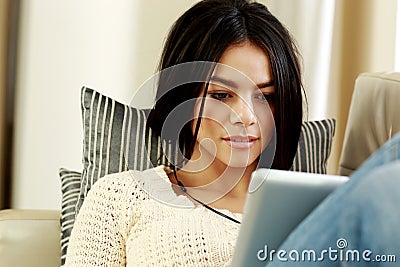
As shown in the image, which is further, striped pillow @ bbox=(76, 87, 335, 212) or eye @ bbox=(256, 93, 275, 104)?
striped pillow @ bbox=(76, 87, 335, 212)

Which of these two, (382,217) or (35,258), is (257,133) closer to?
(35,258)

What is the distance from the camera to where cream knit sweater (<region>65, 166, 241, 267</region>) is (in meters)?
1.33

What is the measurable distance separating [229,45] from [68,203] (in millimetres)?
494

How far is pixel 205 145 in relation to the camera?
148 centimetres

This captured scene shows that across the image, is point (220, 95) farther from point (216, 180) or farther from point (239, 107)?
point (216, 180)

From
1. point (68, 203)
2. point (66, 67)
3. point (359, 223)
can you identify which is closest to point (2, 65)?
point (66, 67)

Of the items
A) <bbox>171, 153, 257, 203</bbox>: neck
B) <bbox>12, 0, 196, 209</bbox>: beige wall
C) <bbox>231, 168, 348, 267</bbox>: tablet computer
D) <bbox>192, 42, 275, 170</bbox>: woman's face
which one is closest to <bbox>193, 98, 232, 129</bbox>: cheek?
<bbox>192, 42, 275, 170</bbox>: woman's face

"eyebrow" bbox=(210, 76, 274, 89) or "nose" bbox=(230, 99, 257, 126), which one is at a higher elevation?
"eyebrow" bbox=(210, 76, 274, 89)

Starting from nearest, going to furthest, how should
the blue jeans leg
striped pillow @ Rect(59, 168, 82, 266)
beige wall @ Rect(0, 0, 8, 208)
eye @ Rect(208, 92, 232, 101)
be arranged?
the blue jeans leg < eye @ Rect(208, 92, 232, 101) < striped pillow @ Rect(59, 168, 82, 266) < beige wall @ Rect(0, 0, 8, 208)

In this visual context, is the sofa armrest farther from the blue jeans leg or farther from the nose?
the blue jeans leg

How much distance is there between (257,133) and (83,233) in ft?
1.15

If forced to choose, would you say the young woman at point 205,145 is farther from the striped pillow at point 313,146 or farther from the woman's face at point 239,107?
the striped pillow at point 313,146

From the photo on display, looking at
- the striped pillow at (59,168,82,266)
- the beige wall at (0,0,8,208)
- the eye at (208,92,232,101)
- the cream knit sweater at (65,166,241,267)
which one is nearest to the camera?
the cream knit sweater at (65,166,241,267)

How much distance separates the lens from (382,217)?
2.19 ft
